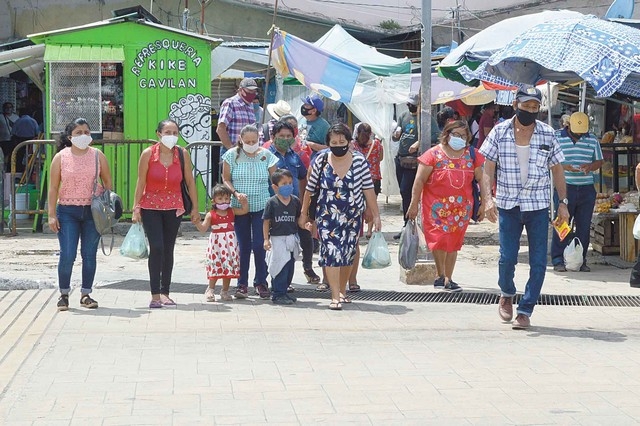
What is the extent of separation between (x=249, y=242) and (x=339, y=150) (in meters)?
1.32

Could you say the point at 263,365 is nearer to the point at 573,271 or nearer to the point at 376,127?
the point at 573,271

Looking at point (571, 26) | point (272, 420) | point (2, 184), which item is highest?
point (571, 26)

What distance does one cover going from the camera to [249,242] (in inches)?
402

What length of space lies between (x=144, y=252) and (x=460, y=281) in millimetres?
3440

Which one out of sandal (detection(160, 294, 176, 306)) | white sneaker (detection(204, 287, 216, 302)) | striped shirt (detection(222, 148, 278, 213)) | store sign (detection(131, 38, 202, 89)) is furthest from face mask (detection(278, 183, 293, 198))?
store sign (detection(131, 38, 202, 89))

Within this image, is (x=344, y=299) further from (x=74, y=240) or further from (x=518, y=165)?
(x=74, y=240)

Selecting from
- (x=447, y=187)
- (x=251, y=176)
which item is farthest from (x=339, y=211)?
(x=447, y=187)

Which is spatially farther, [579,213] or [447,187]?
[579,213]

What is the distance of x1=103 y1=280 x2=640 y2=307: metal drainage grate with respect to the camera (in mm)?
10133

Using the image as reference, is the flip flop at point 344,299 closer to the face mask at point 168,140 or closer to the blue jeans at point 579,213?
the face mask at point 168,140

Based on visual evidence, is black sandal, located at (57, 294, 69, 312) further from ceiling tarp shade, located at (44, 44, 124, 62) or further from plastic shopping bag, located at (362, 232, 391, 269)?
ceiling tarp shade, located at (44, 44, 124, 62)

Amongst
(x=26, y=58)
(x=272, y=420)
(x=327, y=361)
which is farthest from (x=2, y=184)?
(x=272, y=420)

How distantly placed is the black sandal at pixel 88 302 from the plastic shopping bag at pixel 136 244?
519 mm

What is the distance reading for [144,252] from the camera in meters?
9.80
